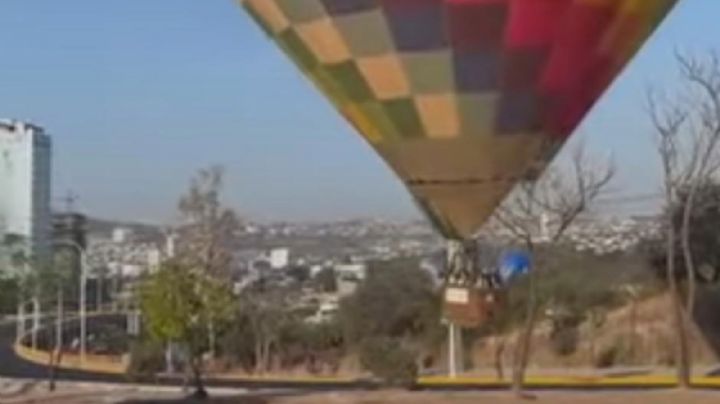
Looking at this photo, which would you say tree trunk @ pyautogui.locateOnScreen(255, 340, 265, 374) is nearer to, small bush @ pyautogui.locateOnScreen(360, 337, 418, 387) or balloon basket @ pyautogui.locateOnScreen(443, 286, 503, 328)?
small bush @ pyautogui.locateOnScreen(360, 337, 418, 387)

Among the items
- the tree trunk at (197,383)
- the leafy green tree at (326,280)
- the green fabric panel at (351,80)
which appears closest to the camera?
the green fabric panel at (351,80)

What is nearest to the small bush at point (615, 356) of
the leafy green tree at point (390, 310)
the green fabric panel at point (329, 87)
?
the leafy green tree at point (390, 310)

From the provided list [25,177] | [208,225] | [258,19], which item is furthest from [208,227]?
[25,177]

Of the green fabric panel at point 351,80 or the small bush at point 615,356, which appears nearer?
the green fabric panel at point 351,80

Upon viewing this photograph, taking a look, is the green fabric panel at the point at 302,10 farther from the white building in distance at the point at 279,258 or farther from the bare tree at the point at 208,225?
the white building in distance at the point at 279,258

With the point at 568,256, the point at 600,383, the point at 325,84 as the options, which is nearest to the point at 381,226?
the point at 568,256

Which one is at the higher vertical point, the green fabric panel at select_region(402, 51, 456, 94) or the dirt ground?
the green fabric panel at select_region(402, 51, 456, 94)

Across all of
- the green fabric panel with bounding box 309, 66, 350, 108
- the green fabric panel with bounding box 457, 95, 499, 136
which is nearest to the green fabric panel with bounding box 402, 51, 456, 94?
the green fabric panel with bounding box 457, 95, 499, 136
